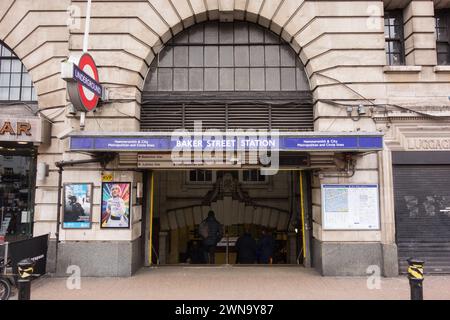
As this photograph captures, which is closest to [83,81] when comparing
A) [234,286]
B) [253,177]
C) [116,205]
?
[116,205]

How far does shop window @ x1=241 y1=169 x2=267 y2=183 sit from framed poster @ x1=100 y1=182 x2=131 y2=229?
281 inches

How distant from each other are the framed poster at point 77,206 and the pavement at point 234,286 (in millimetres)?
1582

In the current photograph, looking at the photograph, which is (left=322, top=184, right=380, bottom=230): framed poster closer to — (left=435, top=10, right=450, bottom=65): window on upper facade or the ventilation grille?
the ventilation grille

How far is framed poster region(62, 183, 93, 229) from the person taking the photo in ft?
33.3

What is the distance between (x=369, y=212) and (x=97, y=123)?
858 centimetres

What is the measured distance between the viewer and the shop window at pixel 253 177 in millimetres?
16266

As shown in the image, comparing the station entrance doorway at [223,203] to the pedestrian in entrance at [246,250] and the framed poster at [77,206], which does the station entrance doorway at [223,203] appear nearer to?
the pedestrian in entrance at [246,250]

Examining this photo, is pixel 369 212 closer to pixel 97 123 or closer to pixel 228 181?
pixel 228 181

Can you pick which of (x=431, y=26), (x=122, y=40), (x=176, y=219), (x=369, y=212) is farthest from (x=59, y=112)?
(x=431, y=26)

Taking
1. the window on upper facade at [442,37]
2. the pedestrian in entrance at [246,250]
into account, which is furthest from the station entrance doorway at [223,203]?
the window on upper facade at [442,37]

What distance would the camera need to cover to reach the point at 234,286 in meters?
9.12

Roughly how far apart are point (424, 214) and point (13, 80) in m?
13.9

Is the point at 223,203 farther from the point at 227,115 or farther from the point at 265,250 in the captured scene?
the point at 227,115

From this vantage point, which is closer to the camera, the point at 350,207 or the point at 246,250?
the point at 350,207
